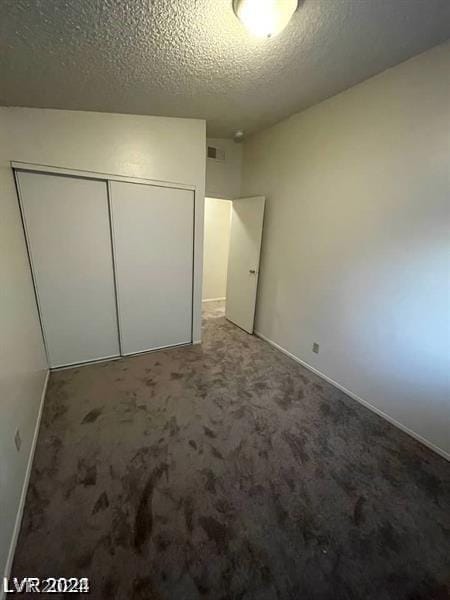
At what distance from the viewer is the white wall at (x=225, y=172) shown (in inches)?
143

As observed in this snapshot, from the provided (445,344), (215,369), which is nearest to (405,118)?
(445,344)

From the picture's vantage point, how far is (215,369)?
9.25 ft

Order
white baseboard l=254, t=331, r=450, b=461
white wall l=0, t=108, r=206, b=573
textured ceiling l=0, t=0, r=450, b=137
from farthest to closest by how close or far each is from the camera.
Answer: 1. white baseboard l=254, t=331, r=450, b=461
2. white wall l=0, t=108, r=206, b=573
3. textured ceiling l=0, t=0, r=450, b=137

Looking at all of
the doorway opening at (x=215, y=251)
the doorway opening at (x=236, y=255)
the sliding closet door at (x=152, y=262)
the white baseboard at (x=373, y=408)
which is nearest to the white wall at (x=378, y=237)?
the white baseboard at (x=373, y=408)

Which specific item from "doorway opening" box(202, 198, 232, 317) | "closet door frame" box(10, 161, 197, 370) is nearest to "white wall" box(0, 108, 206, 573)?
"closet door frame" box(10, 161, 197, 370)

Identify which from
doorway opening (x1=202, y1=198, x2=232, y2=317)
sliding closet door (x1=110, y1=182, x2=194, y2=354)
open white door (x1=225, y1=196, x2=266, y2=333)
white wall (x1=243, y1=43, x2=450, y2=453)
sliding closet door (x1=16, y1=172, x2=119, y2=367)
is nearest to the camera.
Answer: white wall (x1=243, y1=43, x2=450, y2=453)

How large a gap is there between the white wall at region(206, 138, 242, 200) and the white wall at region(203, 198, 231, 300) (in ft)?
3.46

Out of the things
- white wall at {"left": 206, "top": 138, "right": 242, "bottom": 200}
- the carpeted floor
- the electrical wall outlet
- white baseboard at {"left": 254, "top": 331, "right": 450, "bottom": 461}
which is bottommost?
the carpeted floor

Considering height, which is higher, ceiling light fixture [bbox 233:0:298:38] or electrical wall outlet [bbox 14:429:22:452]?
ceiling light fixture [bbox 233:0:298:38]

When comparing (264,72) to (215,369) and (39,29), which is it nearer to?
(39,29)

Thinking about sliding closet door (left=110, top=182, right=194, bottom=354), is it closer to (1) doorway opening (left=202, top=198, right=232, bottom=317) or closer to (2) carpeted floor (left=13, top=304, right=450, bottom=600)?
(2) carpeted floor (left=13, top=304, right=450, bottom=600)

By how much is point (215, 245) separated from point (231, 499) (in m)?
4.30

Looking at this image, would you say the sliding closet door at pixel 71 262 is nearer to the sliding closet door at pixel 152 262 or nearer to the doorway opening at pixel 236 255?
the sliding closet door at pixel 152 262

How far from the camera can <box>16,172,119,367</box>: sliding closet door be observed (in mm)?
2281
